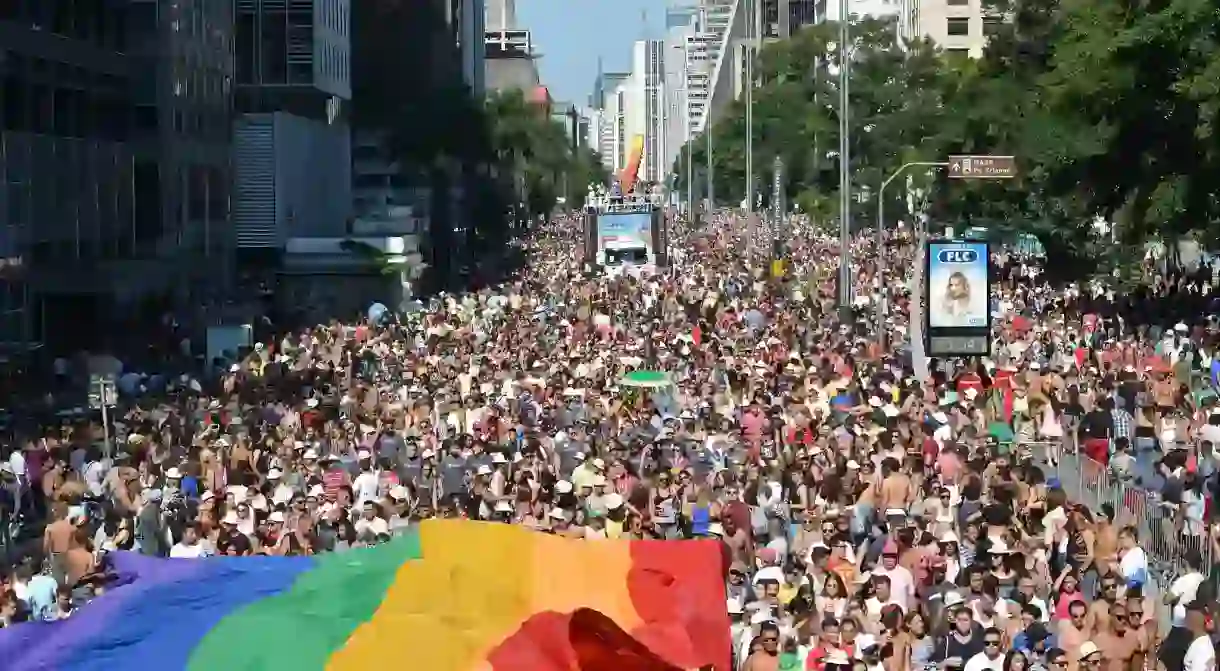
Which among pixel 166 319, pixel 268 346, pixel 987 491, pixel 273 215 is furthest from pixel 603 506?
pixel 273 215

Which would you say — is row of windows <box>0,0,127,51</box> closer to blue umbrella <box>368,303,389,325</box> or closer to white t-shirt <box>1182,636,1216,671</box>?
blue umbrella <box>368,303,389,325</box>

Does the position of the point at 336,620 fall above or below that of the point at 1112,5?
below

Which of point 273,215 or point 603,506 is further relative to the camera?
point 273,215

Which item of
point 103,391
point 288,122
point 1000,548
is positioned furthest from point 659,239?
point 1000,548

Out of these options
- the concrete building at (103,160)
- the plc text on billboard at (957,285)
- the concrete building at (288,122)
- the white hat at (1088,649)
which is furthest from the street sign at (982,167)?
the concrete building at (288,122)

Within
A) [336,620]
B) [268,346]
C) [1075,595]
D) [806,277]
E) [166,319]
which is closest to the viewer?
[336,620]

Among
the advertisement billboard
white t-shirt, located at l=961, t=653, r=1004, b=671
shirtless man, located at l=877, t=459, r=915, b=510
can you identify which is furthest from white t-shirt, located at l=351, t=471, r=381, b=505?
the advertisement billboard

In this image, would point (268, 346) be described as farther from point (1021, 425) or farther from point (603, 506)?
point (603, 506)
